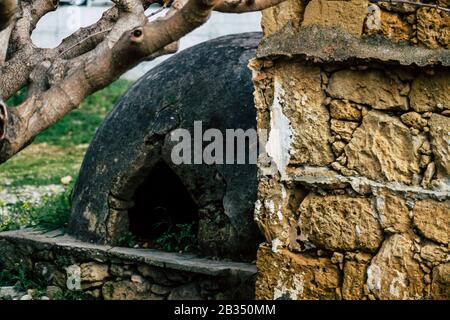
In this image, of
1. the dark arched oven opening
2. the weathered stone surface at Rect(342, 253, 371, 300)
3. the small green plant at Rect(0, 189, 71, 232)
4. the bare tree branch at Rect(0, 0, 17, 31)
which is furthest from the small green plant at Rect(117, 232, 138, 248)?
the bare tree branch at Rect(0, 0, 17, 31)

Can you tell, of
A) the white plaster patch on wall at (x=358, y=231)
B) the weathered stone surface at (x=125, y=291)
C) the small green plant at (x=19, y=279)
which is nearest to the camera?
the white plaster patch on wall at (x=358, y=231)

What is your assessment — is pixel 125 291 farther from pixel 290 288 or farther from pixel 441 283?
pixel 441 283

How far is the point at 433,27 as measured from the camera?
4965 mm

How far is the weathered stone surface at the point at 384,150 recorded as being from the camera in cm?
509

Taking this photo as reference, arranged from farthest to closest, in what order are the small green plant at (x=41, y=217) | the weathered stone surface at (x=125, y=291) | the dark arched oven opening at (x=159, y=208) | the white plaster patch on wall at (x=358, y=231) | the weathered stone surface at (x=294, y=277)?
the small green plant at (x=41, y=217)
the dark arched oven opening at (x=159, y=208)
the weathered stone surface at (x=125, y=291)
the weathered stone surface at (x=294, y=277)
the white plaster patch on wall at (x=358, y=231)

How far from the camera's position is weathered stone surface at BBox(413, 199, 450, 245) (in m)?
5.00

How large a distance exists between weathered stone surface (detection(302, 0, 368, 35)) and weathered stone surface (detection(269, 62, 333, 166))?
27 cm

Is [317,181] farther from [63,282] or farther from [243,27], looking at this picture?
[243,27]

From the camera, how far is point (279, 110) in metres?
5.41

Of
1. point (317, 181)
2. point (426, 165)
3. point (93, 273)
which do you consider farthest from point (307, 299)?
point (93, 273)

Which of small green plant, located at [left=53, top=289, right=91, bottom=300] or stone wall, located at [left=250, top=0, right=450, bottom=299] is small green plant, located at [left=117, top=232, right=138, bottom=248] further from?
stone wall, located at [left=250, top=0, right=450, bottom=299]

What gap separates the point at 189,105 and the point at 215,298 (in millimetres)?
1600

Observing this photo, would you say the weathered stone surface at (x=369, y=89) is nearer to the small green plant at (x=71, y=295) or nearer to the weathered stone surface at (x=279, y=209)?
the weathered stone surface at (x=279, y=209)

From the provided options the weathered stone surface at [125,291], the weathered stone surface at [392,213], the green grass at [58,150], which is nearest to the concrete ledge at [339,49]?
the weathered stone surface at [392,213]
